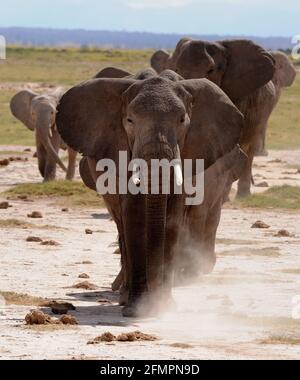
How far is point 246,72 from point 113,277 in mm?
3168

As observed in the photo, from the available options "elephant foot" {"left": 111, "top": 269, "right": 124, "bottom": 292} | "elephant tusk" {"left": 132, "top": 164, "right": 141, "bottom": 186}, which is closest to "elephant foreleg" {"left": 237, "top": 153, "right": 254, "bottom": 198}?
"elephant foot" {"left": 111, "top": 269, "right": 124, "bottom": 292}

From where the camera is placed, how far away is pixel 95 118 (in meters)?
10.6

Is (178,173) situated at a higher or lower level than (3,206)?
higher

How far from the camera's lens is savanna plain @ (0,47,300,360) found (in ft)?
27.4

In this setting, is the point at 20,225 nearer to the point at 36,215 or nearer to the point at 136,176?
the point at 36,215

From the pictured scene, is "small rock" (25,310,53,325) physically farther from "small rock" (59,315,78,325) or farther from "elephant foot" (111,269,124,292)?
"elephant foot" (111,269,124,292)

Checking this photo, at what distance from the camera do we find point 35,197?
18.2 m

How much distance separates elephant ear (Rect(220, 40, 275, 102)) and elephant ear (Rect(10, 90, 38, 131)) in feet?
30.4

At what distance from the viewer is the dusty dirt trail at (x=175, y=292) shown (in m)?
8.27

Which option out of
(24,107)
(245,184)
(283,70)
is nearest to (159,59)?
(24,107)

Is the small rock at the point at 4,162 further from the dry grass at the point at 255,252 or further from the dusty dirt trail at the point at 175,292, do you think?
the dry grass at the point at 255,252

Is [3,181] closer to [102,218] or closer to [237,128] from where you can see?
[102,218]

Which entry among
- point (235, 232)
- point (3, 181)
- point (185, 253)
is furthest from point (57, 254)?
point (3, 181)

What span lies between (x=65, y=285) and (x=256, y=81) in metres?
3.74
